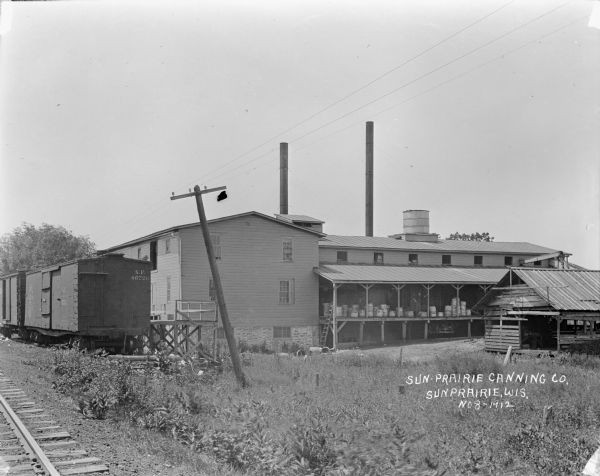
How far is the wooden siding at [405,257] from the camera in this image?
4056 cm

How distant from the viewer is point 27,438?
9531 mm

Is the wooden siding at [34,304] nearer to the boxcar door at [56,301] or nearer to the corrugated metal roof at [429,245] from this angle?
the boxcar door at [56,301]

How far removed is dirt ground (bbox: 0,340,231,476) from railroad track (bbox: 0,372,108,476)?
20 cm

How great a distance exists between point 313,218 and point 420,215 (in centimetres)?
998

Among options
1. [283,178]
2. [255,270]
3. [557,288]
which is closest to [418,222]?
[283,178]

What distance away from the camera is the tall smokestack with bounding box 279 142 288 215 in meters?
47.6

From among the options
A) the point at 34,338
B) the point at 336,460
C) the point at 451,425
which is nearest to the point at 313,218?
the point at 34,338

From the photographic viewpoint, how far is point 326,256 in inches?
1591

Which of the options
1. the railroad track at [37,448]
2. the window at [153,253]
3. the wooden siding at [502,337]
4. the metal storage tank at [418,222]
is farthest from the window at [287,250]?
the railroad track at [37,448]

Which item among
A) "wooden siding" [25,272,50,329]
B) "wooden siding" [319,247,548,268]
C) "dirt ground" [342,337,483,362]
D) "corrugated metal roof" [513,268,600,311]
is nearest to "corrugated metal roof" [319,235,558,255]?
"wooden siding" [319,247,548,268]

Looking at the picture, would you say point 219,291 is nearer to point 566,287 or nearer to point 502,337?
point 502,337

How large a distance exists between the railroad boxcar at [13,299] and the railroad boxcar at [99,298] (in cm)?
632

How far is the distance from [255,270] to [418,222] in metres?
17.8

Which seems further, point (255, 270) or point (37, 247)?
point (37, 247)
